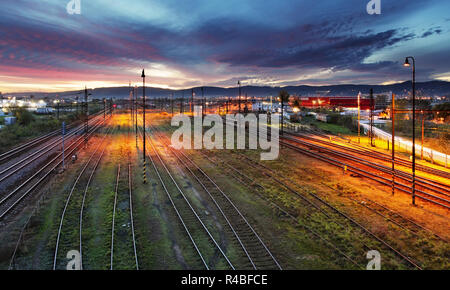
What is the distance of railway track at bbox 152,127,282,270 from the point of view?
40.5 feet

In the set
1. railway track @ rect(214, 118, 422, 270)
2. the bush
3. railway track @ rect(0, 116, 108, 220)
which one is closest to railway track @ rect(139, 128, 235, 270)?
railway track @ rect(214, 118, 422, 270)

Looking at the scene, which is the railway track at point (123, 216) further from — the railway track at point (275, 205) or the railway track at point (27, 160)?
the railway track at point (27, 160)

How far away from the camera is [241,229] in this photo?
15.4 meters

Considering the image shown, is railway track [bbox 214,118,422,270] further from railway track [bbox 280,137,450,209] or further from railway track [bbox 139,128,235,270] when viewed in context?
railway track [bbox 139,128,235,270]

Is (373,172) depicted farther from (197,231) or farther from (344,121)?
(344,121)

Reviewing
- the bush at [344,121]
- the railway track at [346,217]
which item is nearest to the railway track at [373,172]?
the railway track at [346,217]

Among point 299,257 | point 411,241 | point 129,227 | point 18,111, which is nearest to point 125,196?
point 129,227

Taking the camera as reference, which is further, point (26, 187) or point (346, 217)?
point (26, 187)

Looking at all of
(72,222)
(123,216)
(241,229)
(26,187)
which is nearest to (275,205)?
(241,229)

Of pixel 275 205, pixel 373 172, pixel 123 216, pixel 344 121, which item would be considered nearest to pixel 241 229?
pixel 275 205

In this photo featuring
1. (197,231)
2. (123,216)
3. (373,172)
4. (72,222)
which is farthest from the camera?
(373,172)

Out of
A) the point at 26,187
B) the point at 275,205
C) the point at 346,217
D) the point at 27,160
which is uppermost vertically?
the point at 27,160

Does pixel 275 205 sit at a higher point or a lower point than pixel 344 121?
lower

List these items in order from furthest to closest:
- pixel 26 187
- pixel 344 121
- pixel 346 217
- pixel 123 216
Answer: pixel 344 121 → pixel 26 187 → pixel 123 216 → pixel 346 217
